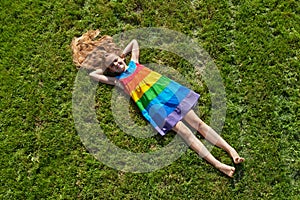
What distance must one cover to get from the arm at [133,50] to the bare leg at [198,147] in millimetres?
1216

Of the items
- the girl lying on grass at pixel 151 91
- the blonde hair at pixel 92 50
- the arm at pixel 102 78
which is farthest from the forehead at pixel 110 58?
the arm at pixel 102 78

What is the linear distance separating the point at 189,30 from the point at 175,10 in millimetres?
399

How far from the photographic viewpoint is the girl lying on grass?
6.21 m

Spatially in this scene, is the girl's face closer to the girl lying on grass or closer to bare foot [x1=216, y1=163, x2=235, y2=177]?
the girl lying on grass

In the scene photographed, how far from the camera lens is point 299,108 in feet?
20.7

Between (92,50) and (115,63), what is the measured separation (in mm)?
494

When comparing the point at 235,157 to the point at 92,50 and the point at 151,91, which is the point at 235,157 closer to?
the point at 151,91

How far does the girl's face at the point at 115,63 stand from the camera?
645cm

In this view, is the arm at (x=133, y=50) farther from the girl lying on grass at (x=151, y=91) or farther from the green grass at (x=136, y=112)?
the green grass at (x=136, y=112)

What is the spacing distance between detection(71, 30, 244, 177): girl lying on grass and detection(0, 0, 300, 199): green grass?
0.15 meters

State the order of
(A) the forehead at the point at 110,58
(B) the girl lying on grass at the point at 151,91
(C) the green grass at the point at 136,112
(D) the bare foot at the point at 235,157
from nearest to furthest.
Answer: (D) the bare foot at the point at 235,157
(C) the green grass at the point at 136,112
(B) the girl lying on grass at the point at 151,91
(A) the forehead at the point at 110,58

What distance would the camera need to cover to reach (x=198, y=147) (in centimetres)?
617

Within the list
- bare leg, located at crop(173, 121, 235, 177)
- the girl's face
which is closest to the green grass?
bare leg, located at crop(173, 121, 235, 177)

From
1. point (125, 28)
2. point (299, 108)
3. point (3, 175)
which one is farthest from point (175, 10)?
point (3, 175)
